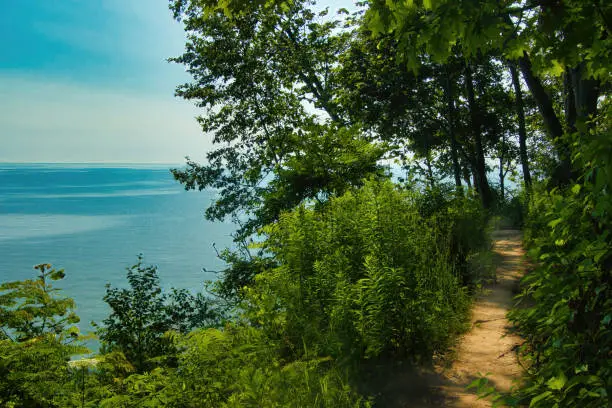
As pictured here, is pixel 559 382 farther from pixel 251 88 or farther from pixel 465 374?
pixel 251 88

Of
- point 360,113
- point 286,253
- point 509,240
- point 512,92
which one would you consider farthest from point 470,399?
point 512,92

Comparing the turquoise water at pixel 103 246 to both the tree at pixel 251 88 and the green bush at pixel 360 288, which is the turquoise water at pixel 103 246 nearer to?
the tree at pixel 251 88

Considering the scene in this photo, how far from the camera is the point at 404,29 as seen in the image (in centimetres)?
331

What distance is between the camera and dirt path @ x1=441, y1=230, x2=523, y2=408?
3938 mm

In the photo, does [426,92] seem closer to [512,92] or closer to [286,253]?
[512,92]

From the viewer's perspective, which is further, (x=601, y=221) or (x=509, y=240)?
(x=509, y=240)

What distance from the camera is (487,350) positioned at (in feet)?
15.4

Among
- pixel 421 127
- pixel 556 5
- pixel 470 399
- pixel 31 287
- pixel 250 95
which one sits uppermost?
pixel 250 95

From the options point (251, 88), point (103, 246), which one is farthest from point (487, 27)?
point (103, 246)

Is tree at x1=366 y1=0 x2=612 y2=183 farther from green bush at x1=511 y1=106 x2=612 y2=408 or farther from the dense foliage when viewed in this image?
green bush at x1=511 y1=106 x2=612 y2=408

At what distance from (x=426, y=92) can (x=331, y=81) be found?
15.0 feet

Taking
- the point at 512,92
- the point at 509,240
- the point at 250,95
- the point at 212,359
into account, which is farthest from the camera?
the point at 512,92

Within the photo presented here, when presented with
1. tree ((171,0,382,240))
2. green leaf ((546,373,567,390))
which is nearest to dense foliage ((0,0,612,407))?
green leaf ((546,373,567,390))

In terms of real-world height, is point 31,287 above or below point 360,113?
below
